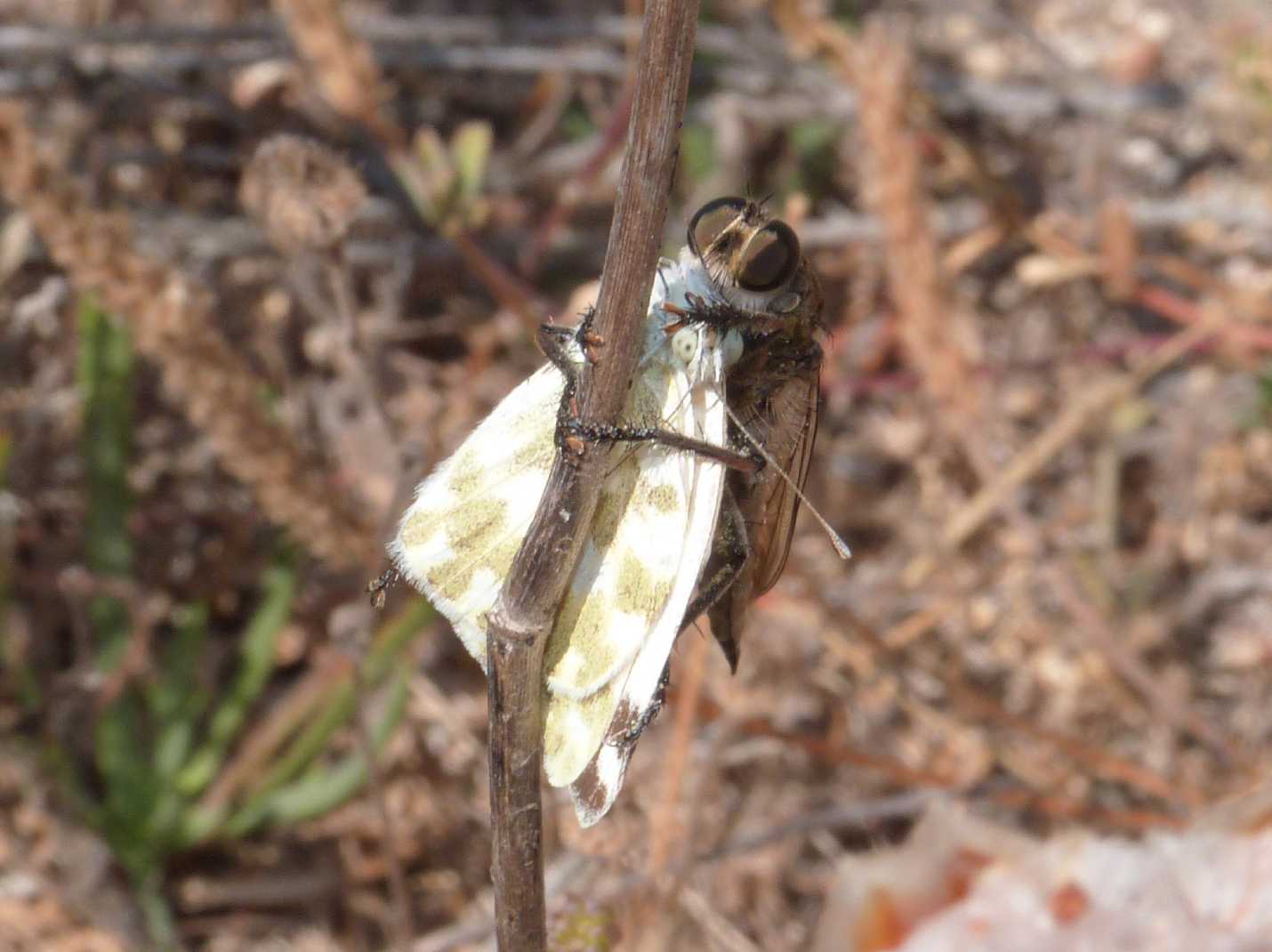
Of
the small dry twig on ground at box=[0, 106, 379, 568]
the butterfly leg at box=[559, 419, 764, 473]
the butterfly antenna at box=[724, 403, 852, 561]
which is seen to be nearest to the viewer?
the butterfly leg at box=[559, 419, 764, 473]

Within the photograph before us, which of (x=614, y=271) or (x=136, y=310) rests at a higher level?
(x=136, y=310)

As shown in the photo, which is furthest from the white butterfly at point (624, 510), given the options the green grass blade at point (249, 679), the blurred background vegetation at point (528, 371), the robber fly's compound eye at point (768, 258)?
the green grass blade at point (249, 679)

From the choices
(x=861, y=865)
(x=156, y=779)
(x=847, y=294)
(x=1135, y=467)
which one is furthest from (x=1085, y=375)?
(x=156, y=779)

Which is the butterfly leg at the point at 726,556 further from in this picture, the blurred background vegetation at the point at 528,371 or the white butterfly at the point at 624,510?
the blurred background vegetation at the point at 528,371

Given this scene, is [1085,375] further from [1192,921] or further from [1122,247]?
[1192,921]

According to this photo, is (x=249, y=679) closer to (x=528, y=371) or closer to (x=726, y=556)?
(x=528, y=371)

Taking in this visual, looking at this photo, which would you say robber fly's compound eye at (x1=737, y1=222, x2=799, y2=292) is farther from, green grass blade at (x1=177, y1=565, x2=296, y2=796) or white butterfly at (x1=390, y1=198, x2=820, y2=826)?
green grass blade at (x1=177, y1=565, x2=296, y2=796)

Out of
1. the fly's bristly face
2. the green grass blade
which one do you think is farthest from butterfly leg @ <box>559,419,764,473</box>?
the green grass blade
